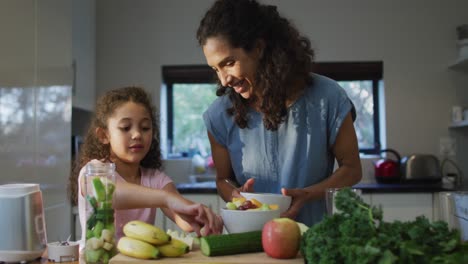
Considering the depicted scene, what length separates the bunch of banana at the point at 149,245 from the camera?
967mm

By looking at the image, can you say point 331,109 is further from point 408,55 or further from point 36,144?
point 408,55

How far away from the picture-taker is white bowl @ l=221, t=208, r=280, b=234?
3.57ft

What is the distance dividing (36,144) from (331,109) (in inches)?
64.3

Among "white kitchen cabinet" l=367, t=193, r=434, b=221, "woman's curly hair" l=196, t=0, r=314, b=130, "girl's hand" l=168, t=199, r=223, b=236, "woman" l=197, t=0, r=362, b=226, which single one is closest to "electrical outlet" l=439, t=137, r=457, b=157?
"white kitchen cabinet" l=367, t=193, r=434, b=221

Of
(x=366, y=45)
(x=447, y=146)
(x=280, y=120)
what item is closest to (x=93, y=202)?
(x=280, y=120)

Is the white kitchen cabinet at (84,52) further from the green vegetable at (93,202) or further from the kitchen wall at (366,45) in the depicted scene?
the green vegetable at (93,202)

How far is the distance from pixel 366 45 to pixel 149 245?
3138mm

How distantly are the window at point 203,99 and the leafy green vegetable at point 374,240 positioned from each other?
9.82 ft

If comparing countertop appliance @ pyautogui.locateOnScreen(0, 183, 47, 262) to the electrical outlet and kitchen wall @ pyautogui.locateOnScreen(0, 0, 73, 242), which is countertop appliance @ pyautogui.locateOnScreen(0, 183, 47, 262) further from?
the electrical outlet

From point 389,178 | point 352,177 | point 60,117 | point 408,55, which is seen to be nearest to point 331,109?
point 352,177

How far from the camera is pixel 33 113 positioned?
248 centimetres

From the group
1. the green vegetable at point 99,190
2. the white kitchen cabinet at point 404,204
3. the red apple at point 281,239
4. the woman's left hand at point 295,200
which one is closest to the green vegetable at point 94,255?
the green vegetable at point 99,190

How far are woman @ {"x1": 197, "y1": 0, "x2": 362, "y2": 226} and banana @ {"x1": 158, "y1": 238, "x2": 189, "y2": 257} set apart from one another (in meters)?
0.52

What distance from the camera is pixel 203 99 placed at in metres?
3.98
